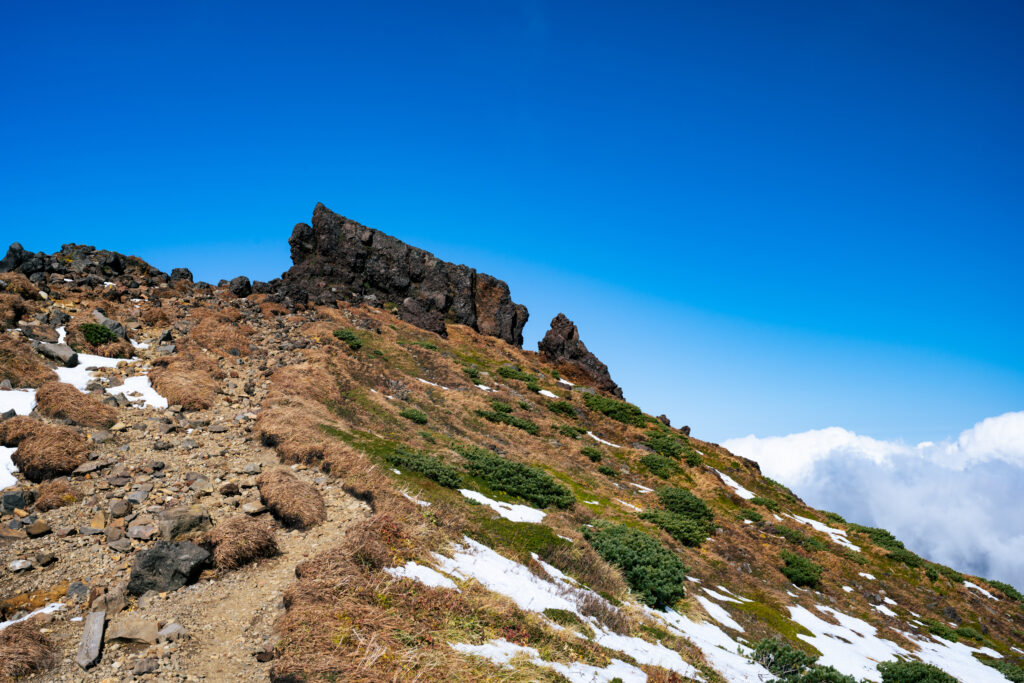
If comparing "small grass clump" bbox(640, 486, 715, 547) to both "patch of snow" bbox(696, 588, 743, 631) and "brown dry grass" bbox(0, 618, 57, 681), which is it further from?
"brown dry grass" bbox(0, 618, 57, 681)

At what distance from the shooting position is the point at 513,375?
4253 cm

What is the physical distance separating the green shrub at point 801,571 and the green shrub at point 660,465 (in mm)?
Result: 8651

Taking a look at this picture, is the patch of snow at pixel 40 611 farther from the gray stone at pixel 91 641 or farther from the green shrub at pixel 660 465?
the green shrub at pixel 660 465

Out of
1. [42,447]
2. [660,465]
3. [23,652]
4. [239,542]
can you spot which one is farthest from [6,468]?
[660,465]

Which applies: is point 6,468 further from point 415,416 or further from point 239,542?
point 415,416

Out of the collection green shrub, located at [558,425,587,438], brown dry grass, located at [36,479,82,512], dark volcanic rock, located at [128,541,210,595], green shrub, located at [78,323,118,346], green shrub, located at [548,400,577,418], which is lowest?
dark volcanic rock, located at [128,541,210,595]

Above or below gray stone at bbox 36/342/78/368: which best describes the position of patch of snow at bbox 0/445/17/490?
below

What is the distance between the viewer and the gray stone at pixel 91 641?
24.5 ft

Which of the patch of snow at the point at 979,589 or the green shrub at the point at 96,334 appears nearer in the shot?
the green shrub at the point at 96,334

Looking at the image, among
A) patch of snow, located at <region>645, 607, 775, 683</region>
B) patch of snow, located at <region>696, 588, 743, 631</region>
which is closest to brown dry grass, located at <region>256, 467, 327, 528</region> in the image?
patch of snow, located at <region>645, 607, 775, 683</region>

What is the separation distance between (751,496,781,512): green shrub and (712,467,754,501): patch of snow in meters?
0.43

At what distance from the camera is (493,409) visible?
106 feet

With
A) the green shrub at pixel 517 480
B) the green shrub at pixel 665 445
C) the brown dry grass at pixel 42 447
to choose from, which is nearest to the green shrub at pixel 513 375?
the green shrub at pixel 665 445

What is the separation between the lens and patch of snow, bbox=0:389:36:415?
604 inches
